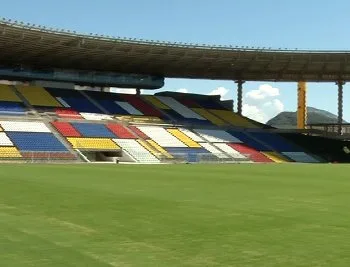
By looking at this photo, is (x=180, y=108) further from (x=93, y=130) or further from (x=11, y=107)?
(x=11, y=107)

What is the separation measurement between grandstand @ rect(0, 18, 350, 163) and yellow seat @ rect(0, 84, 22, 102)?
0.46 ft

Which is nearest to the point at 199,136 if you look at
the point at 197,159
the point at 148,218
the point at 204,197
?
the point at 197,159

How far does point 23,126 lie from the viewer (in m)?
48.7

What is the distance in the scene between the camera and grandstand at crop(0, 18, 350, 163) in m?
47.6

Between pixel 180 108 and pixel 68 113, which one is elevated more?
pixel 180 108

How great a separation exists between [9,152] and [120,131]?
14.0m

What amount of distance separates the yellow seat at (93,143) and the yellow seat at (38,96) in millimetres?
10128

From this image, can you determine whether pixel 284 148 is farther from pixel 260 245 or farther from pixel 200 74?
pixel 260 245

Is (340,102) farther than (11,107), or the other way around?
(340,102)

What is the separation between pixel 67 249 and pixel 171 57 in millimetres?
54020

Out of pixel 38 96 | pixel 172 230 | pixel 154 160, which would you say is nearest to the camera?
pixel 172 230

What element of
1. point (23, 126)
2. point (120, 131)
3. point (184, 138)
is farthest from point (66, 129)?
point (184, 138)

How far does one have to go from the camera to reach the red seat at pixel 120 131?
5238 centimetres

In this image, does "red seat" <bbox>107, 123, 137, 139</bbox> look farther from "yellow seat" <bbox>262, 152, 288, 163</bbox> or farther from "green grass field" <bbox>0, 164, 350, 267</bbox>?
"green grass field" <bbox>0, 164, 350, 267</bbox>
